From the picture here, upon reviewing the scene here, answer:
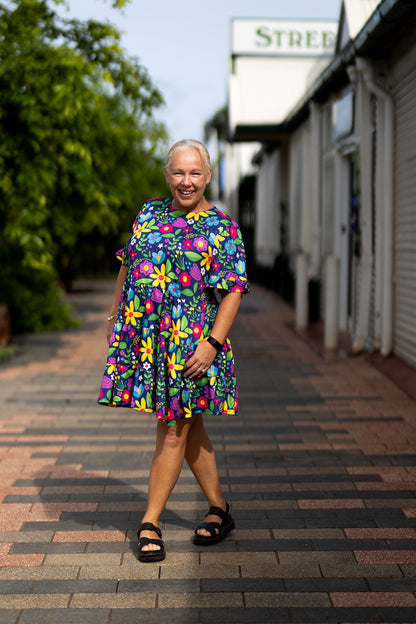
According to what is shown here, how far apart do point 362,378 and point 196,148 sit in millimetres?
4673

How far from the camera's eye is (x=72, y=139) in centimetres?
830

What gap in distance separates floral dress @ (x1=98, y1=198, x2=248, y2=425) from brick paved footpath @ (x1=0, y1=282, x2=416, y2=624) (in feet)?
2.33

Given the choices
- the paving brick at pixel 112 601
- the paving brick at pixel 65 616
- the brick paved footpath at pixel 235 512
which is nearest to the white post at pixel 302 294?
the brick paved footpath at pixel 235 512

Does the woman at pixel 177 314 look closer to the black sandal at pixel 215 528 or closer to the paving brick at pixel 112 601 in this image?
the black sandal at pixel 215 528

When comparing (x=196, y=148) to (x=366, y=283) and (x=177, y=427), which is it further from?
(x=366, y=283)

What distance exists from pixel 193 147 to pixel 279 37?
54.5 feet

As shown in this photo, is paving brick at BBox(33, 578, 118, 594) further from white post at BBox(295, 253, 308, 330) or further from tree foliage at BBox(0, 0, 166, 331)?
white post at BBox(295, 253, 308, 330)

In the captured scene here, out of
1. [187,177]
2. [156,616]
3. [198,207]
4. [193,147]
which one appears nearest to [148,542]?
[156,616]

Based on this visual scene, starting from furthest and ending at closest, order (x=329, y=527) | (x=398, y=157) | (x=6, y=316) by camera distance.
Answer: (x=6, y=316) → (x=398, y=157) → (x=329, y=527)

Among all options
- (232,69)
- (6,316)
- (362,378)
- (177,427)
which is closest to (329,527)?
(177,427)

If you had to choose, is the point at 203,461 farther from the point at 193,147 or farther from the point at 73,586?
the point at 193,147

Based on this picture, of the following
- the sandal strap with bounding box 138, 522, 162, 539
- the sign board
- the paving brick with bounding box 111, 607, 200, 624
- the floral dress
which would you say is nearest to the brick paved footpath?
the paving brick with bounding box 111, 607, 200, 624

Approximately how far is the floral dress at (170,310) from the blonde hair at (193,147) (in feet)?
0.71

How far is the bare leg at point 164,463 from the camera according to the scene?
366 cm
